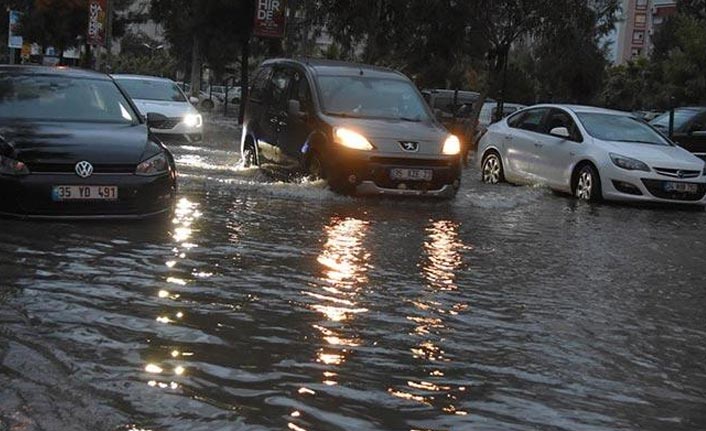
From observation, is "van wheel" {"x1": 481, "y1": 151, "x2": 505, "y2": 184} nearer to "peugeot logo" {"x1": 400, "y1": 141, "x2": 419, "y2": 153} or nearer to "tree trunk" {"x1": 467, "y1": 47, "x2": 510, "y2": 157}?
"peugeot logo" {"x1": 400, "y1": 141, "x2": 419, "y2": 153}

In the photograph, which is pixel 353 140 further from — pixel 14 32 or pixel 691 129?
pixel 14 32

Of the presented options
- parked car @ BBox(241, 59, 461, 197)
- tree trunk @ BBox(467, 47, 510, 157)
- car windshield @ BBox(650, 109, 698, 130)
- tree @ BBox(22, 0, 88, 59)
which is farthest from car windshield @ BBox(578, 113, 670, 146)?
tree @ BBox(22, 0, 88, 59)

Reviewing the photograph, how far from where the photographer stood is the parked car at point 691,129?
18047 millimetres

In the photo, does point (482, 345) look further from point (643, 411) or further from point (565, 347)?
point (643, 411)

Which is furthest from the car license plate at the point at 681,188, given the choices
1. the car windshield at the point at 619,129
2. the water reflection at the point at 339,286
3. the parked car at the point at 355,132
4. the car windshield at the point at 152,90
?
the car windshield at the point at 152,90

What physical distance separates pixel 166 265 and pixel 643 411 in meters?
3.70

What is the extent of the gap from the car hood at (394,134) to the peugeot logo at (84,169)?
12.7 ft

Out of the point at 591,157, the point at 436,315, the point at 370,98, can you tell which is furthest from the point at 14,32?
the point at 436,315

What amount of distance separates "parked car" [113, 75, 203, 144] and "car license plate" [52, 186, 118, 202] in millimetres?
10513

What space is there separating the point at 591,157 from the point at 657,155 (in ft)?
2.91

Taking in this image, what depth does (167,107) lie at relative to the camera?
730 inches

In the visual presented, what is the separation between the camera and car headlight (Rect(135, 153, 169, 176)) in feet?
25.4

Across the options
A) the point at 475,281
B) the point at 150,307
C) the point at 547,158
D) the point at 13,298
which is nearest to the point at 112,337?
the point at 150,307

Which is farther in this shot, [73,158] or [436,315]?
[73,158]
